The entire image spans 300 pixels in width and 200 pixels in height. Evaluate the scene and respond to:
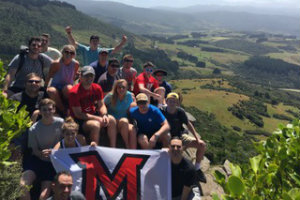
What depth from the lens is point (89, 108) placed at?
22.6 feet

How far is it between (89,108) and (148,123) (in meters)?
1.67

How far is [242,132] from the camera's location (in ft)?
294

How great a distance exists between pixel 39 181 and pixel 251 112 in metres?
108

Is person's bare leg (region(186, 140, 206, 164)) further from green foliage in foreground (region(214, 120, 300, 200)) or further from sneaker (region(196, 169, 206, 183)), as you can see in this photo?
green foliage in foreground (region(214, 120, 300, 200))

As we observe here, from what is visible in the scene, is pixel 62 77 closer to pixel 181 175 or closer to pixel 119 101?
pixel 119 101

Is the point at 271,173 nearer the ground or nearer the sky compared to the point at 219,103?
nearer the sky

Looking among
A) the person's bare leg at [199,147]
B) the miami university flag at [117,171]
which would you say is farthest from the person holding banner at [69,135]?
the person's bare leg at [199,147]

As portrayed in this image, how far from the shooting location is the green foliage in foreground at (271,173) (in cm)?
286

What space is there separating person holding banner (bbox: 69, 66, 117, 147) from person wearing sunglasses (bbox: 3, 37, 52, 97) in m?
1.73

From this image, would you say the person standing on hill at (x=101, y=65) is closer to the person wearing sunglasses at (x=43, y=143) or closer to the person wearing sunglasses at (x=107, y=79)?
the person wearing sunglasses at (x=107, y=79)

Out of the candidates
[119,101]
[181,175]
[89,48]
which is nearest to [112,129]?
[119,101]

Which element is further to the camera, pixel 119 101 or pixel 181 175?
pixel 119 101

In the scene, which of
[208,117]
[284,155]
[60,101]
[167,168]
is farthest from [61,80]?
[208,117]

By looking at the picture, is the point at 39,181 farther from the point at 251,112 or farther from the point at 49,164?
the point at 251,112
